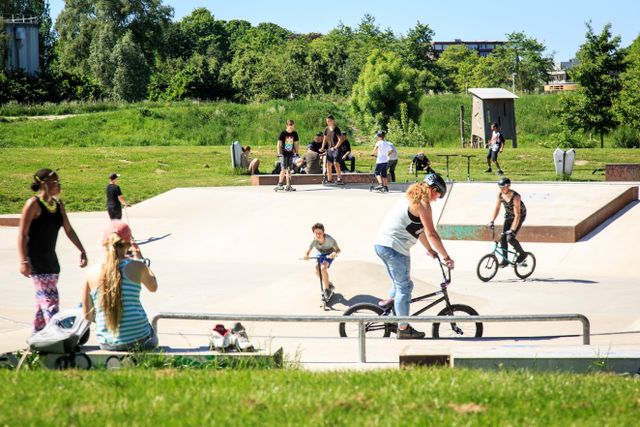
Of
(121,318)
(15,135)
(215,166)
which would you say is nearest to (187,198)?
(215,166)

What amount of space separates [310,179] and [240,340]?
17336 millimetres

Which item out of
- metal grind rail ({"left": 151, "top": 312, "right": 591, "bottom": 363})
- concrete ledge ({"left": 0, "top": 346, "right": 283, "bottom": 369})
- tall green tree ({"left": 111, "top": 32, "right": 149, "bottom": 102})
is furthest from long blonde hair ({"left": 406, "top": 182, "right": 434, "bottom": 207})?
tall green tree ({"left": 111, "top": 32, "right": 149, "bottom": 102})

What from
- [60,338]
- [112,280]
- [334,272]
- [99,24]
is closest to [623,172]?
[334,272]

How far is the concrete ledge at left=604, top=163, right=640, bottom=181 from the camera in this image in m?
24.5

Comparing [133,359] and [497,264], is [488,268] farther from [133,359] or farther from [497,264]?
[133,359]

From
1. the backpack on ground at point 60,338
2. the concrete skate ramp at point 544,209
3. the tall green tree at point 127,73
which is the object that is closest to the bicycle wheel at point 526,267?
the concrete skate ramp at point 544,209

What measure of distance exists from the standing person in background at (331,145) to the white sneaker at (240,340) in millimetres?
14330

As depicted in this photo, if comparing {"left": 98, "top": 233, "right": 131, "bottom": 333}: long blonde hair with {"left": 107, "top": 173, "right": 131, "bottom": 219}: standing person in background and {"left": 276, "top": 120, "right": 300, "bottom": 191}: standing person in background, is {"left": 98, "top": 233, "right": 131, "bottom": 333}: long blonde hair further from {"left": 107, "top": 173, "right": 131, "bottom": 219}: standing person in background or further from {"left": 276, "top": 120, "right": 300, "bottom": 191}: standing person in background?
{"left": 276, "top": 120, "right": 300, "bottom": 191}: standing person in background

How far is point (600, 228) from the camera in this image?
1775cm

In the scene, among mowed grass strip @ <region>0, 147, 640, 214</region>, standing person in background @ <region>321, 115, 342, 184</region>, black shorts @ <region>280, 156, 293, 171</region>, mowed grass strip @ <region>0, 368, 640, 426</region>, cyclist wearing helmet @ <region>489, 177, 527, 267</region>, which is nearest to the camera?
mowed grass strip @ <region>0, 368, 640, 426</region>

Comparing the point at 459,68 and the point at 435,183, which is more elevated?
the point at 459,68

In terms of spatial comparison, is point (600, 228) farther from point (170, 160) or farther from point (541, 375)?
point (170, 160)

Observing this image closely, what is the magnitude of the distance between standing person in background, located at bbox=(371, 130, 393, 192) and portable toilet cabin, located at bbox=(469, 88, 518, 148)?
15.7 meters

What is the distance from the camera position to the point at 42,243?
8.27 m
